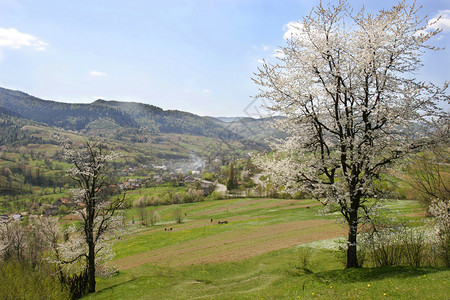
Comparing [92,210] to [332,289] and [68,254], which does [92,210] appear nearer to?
[68,254]

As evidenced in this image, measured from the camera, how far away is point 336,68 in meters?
14.9

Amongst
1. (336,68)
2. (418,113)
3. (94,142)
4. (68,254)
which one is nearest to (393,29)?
(336,68)

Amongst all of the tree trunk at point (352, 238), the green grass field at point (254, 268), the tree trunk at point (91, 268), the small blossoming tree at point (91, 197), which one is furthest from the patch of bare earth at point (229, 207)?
the tree trunk at point (352, 238)

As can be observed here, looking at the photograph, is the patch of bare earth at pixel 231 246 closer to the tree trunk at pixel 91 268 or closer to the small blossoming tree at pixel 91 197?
the tree trunk at pixel 91 268

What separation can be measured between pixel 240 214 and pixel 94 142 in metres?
65.1

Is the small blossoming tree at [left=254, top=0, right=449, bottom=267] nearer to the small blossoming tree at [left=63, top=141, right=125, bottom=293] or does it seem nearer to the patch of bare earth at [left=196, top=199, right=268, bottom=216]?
the small blossoming tree at [left=63, top=141, right=125, bottom=293]

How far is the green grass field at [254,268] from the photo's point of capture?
12.1 meters

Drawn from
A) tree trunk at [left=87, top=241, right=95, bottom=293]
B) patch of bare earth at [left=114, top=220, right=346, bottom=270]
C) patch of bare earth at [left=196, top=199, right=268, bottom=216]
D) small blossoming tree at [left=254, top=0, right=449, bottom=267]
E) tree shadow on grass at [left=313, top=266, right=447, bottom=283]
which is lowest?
patch of bare earth at [left=196, top=199, right=268, bottom=216]

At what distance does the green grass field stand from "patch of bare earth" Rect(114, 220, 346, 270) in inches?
6.3

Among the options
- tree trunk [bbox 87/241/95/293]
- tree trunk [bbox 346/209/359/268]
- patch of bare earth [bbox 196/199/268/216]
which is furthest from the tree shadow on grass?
patch of bare earth [bbox 196/199/268/216]

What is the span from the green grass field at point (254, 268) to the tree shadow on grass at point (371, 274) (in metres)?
0.04

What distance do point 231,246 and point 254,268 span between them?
15679 millimetres

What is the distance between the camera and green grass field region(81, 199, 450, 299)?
478 inches

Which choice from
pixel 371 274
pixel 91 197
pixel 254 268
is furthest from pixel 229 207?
pixel 371 274
